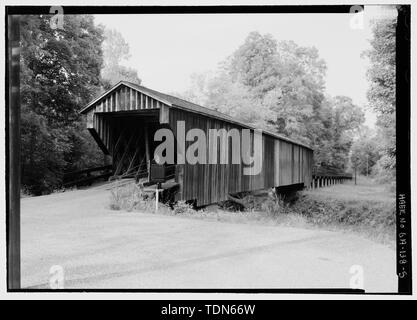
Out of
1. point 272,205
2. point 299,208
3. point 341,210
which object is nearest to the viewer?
point 272,205

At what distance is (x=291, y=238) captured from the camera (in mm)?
4504

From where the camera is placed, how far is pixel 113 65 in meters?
17.8

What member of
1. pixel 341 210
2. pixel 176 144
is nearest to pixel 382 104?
pixel 176 144

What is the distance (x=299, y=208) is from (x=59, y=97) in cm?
1264

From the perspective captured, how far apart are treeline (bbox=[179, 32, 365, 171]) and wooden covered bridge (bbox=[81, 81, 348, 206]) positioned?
14.1ft

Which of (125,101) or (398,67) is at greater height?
(125,101)

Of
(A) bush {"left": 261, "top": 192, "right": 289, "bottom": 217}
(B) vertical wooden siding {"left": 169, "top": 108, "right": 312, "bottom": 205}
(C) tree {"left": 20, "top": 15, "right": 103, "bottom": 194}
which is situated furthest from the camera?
(A) bush {"left": 261, "top": 192, "right": 289, "bottom": 217}

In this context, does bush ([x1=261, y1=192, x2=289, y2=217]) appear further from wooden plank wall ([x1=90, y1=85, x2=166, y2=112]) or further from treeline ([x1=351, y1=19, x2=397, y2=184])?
wooden plank wall ([x1=90, y1=85, x2=166, y2=112])

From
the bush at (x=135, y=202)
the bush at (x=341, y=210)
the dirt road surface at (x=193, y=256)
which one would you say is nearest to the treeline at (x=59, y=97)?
the bush at (x=135, y=202)

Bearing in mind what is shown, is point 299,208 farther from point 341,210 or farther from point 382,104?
point 382,104

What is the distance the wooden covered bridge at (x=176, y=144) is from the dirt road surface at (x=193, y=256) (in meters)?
3.66

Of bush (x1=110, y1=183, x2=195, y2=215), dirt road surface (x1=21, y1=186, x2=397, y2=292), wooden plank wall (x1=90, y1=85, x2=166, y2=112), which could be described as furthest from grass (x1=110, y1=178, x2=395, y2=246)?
wooden plank wall (x1=90, y1=85, x2=166, y2=112)

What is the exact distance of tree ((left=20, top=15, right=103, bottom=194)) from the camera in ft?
33.0

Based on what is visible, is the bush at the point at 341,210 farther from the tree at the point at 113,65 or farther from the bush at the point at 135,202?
the tree at the point at 113,65
